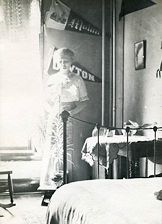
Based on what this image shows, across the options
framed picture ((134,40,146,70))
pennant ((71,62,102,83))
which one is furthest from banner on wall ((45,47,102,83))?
framed picture ((134,40,146,70))

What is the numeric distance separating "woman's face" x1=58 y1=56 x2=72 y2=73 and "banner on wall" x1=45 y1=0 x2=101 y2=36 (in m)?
0.37

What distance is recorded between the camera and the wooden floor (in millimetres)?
3619

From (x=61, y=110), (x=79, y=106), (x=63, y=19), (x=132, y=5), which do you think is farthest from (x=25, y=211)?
(x=132, y=5)

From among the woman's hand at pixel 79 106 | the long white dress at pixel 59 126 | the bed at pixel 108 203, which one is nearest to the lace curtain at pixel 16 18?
the long white dress at pixel 59 126

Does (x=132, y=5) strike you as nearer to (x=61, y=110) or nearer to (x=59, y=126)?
(x=61, y=110)

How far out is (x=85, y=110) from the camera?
503 centimetres

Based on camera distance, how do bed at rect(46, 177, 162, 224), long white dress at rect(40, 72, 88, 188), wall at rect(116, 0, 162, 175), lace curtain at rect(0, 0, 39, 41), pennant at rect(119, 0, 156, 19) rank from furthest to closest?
long white dress at rect(40, 72, 88, 188) → lace curtain at rect(0, 0, 39, 41) → pennant at rect(119, 0, 156, 19) → wall at rect(116, 0, 162, 175) → bed at rect(46, 177, 162, 224)

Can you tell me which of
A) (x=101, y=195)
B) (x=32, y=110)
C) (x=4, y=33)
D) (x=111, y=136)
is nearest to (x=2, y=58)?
(x=4, y=33)

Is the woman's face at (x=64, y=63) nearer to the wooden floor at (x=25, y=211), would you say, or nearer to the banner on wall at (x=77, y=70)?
the banner on wall at (x=77, y=70)

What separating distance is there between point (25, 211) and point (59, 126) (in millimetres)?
1224

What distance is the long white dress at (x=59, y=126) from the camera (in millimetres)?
4801

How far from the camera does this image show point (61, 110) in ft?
16.2

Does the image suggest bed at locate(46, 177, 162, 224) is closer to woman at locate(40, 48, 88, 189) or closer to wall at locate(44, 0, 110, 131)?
woman at locate(40, 48, 88, 189)

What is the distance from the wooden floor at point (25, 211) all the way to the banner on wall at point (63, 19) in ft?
6.72
